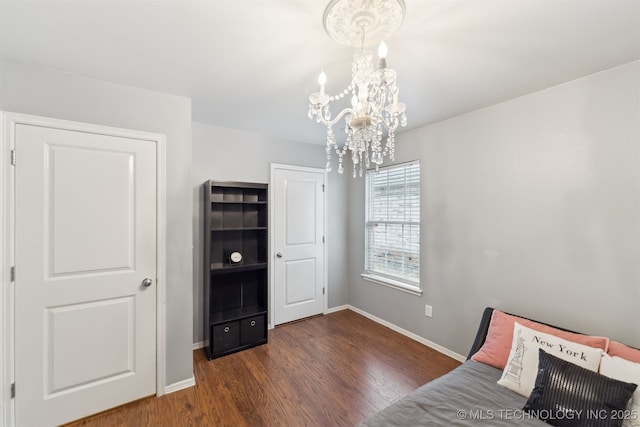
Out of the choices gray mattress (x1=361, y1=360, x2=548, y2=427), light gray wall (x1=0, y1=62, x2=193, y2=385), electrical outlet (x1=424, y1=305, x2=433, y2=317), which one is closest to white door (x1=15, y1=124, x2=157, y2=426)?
light gray wall (x1=0, y1=62, x2=193, y2=385)

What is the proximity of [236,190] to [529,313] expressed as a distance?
3082 millimetres

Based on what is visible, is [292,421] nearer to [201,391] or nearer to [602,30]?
[201,391]

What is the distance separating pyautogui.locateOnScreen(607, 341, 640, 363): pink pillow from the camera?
1.46 metres

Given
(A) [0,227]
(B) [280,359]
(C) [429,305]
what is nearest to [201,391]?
(B) [280,359]

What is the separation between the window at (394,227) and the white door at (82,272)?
8.56 ft

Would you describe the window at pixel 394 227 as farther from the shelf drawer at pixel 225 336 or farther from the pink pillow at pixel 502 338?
the shelf drawer at pixel 225 336

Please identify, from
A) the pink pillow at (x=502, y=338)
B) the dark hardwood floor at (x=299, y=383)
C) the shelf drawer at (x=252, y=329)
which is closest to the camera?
the pink pillow at (x=502, y=338)

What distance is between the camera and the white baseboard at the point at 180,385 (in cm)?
216

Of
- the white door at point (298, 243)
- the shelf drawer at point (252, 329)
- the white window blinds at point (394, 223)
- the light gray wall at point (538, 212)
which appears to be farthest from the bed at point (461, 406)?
the white door at point (298, 243)

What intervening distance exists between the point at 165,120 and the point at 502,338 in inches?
122

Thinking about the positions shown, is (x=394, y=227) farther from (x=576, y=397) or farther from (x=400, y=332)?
(x=576, y=397)

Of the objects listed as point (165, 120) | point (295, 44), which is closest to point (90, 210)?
point (165, 120)

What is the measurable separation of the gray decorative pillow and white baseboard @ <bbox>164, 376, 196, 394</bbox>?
2.38 m

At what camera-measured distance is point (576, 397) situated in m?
1.31
